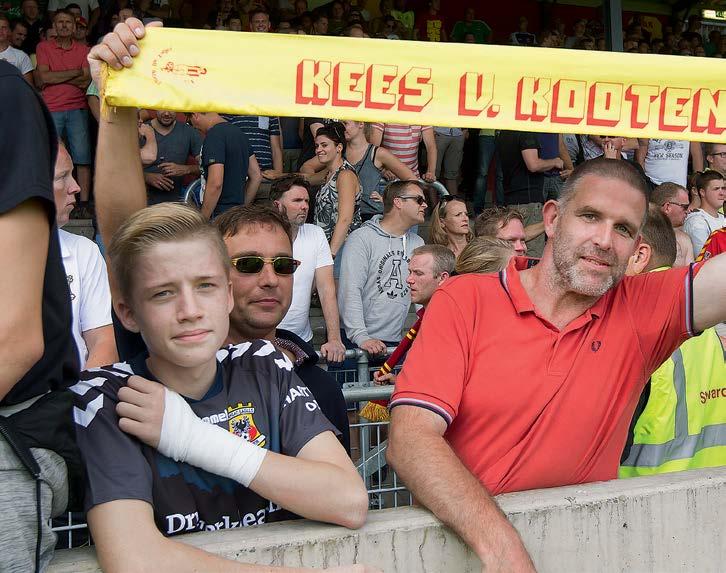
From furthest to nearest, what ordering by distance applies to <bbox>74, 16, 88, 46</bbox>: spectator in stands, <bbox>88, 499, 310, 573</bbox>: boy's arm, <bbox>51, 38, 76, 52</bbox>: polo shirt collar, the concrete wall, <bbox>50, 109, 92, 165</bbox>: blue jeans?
1. <bbox>74, 16, 88, 46</bbox>: spectator in stands
2. <bbox>51, 38, 76, 52</bbox>: polo shirt collar
3. <bbox>50, 109, 92, 165</bbox>: blue jeans
4. the concrete wall
5. <bbox>88, 499, 310, 573</bbox>: boy's arm

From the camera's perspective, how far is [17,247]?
1778mm

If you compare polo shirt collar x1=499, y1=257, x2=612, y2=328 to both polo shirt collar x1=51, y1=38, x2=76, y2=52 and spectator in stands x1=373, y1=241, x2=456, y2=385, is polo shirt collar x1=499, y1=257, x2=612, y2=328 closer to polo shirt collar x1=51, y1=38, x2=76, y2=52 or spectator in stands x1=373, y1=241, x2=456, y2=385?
spectator in stands x1=373, y1=241, x2=456, y2=385

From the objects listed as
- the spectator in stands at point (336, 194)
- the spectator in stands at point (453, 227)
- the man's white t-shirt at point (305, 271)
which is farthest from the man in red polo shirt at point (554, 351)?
the spectator in stands at point (336, 194)

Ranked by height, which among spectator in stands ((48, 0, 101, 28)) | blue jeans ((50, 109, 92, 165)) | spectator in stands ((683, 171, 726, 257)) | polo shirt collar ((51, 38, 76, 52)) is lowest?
spectator in stands ((683, 171, 726, 257))

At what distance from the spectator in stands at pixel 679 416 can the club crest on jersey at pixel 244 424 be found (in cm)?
176

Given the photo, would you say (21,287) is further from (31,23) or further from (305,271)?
(31,23)

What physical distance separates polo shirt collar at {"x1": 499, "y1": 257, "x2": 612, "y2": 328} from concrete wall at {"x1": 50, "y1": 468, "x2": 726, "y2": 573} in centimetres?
56

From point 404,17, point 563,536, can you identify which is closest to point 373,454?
point 563,536

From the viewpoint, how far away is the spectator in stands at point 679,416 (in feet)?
11.9

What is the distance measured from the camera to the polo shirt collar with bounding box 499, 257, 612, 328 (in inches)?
118

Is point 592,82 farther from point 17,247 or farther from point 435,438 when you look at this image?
point 17,247

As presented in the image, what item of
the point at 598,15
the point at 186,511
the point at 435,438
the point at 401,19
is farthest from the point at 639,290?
the point at 598,15

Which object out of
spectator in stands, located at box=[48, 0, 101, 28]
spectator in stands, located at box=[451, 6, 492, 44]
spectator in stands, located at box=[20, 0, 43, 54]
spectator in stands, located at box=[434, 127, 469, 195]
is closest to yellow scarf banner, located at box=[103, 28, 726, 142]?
spectator in stands, located at box=[434, 127, 469, 195]

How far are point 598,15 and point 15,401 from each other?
59.9 ft
